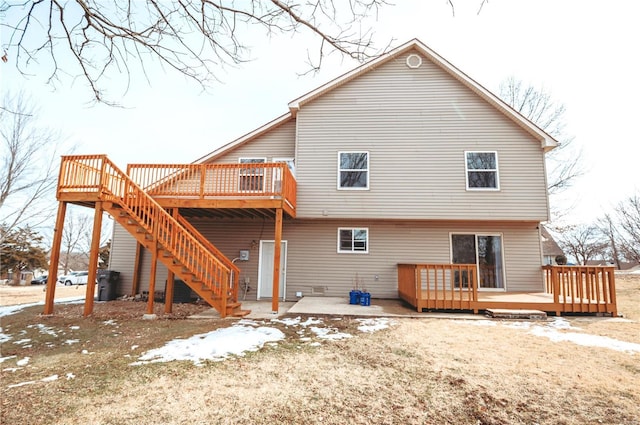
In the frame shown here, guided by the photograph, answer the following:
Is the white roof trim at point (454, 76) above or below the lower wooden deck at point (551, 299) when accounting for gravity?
above

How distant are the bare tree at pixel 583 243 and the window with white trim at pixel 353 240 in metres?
37.2

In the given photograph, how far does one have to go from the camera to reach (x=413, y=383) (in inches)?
142

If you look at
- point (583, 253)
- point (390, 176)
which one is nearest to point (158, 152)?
point (390, 176)

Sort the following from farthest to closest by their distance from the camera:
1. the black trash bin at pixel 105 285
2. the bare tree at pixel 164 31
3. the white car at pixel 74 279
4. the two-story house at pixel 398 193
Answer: the white car at pixel 74 279 → the black trash bin at pixel 105 285 → the two-story house at pixel 398 193 → the bare tree at pixel 164 31

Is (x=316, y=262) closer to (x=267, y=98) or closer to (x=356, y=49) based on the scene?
(x=267, y=98)

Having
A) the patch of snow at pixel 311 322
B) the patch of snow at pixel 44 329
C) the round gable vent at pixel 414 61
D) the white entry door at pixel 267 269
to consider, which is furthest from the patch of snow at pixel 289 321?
the round gable vent at pixel 414 61

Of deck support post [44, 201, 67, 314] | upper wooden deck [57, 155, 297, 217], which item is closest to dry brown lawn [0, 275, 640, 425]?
deck support post [44, 201, 67, 314]

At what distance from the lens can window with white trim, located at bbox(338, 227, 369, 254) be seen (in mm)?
10516

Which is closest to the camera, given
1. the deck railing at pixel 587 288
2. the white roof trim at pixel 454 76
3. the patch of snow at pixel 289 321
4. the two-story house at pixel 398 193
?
the patch of snow at pixel 289 321

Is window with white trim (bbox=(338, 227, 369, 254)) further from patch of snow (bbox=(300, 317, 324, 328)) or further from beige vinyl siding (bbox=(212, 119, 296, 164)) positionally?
patch of snow (bbox=(300, 317, 324, 328))

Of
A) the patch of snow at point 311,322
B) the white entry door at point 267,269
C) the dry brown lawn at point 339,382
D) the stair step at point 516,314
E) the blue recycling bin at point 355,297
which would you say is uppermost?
the white entry door at point 267,269

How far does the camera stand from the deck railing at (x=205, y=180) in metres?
8.44

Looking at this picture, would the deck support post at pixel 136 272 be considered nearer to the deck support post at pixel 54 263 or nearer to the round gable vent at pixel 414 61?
the deck support post at pixel 54 263

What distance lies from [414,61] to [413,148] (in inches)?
117
